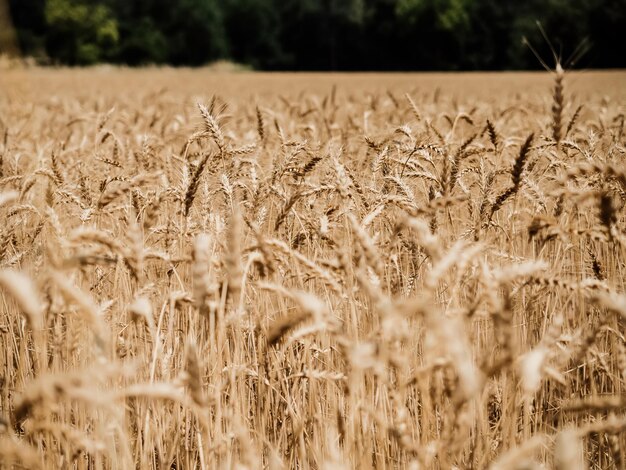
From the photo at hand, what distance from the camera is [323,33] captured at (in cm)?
6162

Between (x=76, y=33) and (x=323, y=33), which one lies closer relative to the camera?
(x=76, y=33)

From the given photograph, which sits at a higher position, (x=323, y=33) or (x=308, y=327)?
(x=323, y=33)

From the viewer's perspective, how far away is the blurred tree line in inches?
2206

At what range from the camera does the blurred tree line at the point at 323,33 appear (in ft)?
184

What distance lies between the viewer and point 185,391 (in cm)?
212

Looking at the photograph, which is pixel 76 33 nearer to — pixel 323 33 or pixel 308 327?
pixel 323 33

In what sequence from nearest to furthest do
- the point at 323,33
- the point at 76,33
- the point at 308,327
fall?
1. the point at 308,327
2. the point at 76,33
3. the point at 323,33

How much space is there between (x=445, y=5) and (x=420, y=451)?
212ft

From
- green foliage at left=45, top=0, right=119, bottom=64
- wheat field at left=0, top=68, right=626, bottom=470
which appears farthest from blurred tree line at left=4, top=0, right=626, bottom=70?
wheat field at left=0, top=68, right=626, bottom=470

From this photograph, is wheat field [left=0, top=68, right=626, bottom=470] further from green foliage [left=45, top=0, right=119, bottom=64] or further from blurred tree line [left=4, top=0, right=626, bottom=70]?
green foliage [left=45, top=0, right=119, bottom=64]

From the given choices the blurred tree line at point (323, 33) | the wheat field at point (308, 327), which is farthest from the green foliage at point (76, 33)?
the wheat field at point (308, 327)

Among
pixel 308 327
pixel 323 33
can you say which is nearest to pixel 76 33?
pixel 323 33

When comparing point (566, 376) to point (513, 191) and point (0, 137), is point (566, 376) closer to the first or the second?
point (513, 191)

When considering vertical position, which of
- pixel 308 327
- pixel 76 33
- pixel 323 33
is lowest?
pixel 308 327
